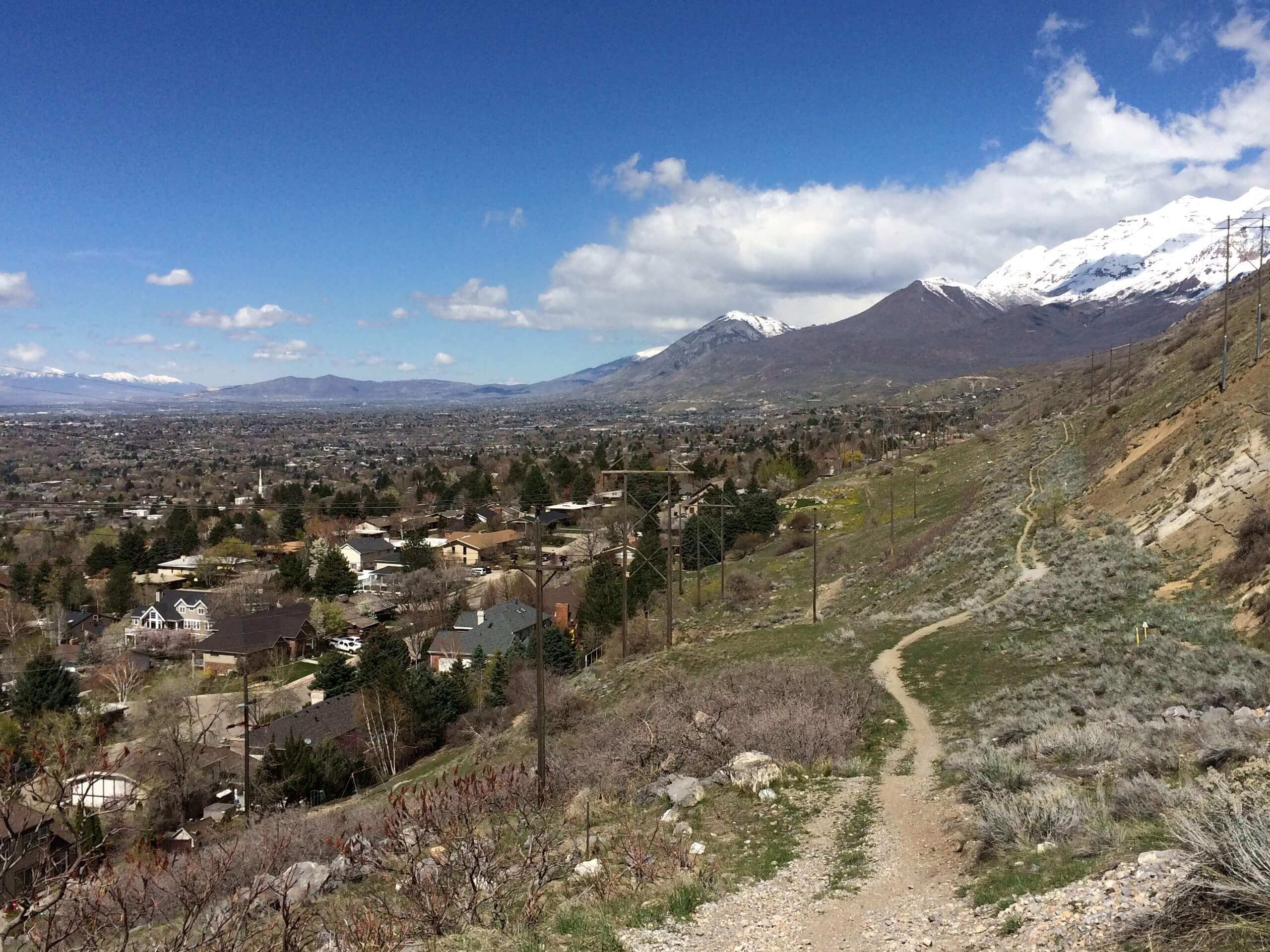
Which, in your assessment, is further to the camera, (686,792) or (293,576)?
(293,576)

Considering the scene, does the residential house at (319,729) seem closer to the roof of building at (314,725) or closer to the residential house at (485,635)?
the roof of building at (314,725)

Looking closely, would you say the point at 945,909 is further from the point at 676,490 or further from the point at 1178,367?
the point at 1178,367

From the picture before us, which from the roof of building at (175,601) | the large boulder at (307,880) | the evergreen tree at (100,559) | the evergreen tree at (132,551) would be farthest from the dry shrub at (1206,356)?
the evergreen tree at (100,559)

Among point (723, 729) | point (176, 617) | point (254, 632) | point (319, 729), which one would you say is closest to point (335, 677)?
point (319, 729)

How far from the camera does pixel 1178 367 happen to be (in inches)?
2094

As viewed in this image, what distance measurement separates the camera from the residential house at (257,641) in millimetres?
46469

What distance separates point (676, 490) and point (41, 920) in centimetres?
4040

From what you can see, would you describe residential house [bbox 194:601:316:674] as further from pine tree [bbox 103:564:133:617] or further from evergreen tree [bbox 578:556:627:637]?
evergreen tree [bbox 578:556:627:637]

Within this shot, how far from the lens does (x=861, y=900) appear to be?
7.50 metres

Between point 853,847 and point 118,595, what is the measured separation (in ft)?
213

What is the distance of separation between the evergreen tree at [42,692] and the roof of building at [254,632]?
8.86 m

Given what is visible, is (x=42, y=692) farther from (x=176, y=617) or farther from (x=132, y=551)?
(x=132, y=551)

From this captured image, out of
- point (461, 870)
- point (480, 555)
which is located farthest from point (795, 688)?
point (480, 555)

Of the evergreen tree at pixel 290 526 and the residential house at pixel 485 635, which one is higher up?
the evergreen tree at pixel 290 526
